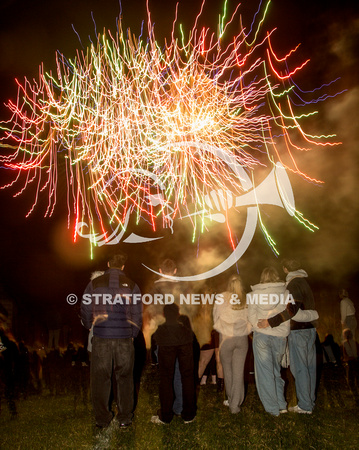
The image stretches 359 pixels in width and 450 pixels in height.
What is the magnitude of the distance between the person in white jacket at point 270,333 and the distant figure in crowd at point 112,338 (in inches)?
59.8

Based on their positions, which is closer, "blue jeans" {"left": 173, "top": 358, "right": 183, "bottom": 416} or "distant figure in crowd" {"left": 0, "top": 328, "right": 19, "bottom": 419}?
"blue jeans" {"left": 173, "top": 358, "right": 183, "bottom": 416}

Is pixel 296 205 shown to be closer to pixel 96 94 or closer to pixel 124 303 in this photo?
pixel 96 94

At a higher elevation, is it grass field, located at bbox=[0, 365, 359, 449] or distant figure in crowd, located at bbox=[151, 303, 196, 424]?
distant figure in crowd, located at bbox=[151, 303, 196, 424]

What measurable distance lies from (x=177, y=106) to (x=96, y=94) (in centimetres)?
220

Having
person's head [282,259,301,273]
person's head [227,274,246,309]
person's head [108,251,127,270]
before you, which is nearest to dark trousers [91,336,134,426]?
person's head [108,251,127,270]

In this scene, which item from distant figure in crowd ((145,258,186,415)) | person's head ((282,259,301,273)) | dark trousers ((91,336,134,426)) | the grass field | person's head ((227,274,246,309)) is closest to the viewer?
the grass field

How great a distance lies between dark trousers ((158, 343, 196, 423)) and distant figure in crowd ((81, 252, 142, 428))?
36cm

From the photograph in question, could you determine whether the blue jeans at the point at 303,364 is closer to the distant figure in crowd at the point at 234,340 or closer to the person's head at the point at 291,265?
the distant figure in crowd at the point at 234,340

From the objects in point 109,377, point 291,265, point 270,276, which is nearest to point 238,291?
point 270,276

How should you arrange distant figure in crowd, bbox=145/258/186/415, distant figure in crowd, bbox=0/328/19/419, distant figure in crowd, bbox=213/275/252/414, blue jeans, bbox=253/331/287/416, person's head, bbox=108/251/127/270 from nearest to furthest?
distant figure in crowd, bbox=145/258/186/415, person's head, bbox=108/251/127/270, blue jeans, bbox=253/331/287/416, distant figure in crowd, bbox=213/275/252/414, distant figure in crowd, bbox=0/328/19/419

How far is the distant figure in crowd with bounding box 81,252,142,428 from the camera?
4.59 metres

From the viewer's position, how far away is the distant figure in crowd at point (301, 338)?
200 inches

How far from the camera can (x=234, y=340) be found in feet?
17.1

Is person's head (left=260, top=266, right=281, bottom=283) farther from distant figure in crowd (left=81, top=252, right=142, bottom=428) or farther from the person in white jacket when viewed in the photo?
distant figure in crowd (left=81, top=252, right=142, bottom=428)
